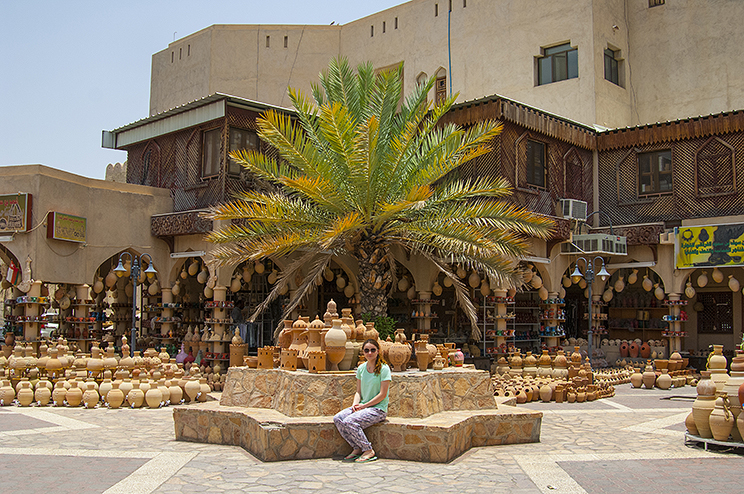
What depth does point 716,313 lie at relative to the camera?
20.9m

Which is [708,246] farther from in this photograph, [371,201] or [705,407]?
[705,407]

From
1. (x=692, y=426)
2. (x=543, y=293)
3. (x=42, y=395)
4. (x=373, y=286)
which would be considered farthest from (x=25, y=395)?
(x=543, y=293)

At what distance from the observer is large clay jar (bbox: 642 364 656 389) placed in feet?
51.2

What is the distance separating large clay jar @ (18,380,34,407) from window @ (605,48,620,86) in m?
19.3

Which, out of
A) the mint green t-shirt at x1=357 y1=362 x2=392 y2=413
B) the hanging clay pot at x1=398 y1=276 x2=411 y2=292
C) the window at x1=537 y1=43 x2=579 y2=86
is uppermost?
the window at x1=537 y1=43 x2=579 y2=86

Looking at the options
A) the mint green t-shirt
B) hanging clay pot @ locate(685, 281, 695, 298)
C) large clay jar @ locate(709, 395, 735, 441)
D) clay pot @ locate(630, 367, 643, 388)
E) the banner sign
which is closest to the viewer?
the mint green t-shirt

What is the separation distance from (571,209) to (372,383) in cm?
1216

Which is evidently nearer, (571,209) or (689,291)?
(689,291)

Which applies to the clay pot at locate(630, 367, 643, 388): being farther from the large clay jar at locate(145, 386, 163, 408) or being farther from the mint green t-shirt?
the large clay jar at locate(145, 386, 163, 408)

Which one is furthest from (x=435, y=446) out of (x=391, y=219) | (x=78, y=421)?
(x=391, y=219)

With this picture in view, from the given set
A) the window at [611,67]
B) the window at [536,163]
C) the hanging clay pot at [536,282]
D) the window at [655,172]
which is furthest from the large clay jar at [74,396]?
the window at [611,67]

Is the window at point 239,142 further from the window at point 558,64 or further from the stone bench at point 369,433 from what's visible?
the window at point 558,64

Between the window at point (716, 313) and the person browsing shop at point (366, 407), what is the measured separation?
1636cm

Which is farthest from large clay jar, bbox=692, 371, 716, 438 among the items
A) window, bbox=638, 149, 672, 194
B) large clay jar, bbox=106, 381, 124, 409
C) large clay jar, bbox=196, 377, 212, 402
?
window, bbox=638, 149, 672, 194
